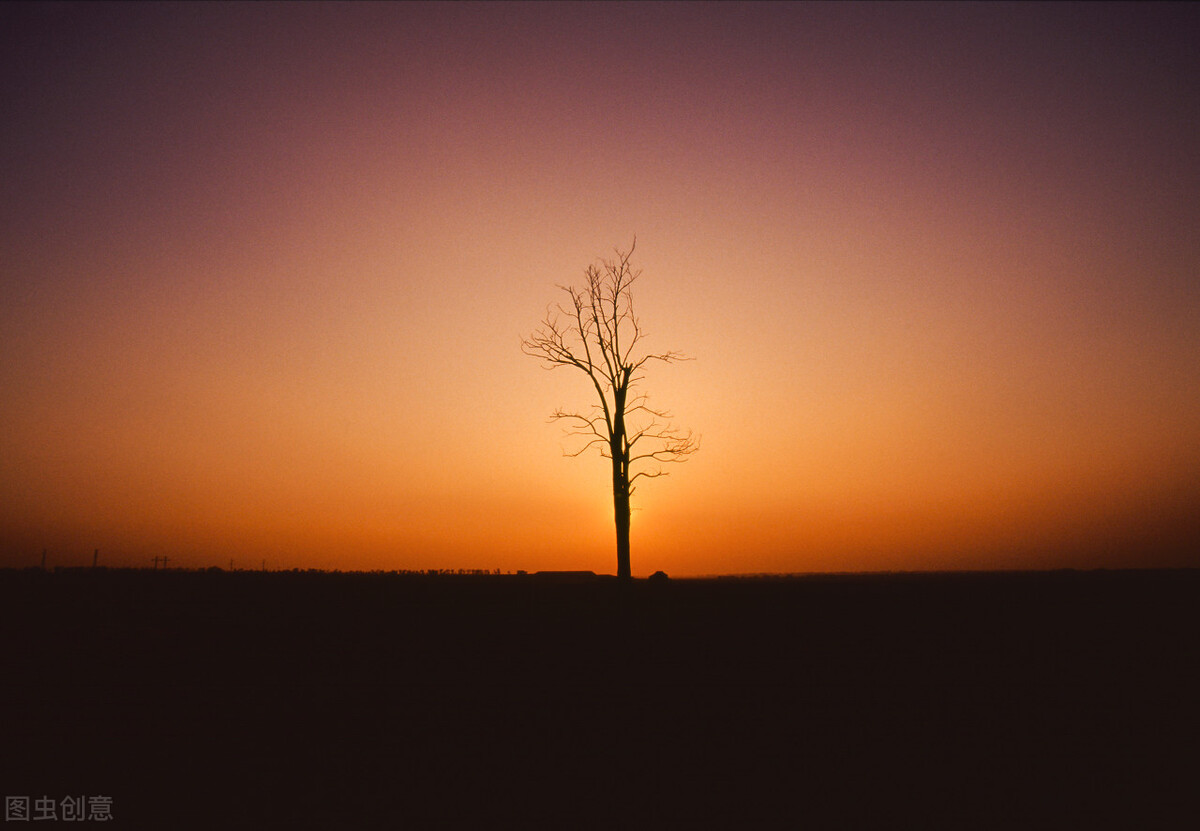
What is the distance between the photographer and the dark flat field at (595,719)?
5.57m

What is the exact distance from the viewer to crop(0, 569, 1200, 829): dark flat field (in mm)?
5574

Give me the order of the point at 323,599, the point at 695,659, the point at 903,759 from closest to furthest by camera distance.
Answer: the point at 903,759 < the point at 695,659 < the point at 323,599

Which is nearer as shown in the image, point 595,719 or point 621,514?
point 595,719

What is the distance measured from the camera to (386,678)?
8.22 metres

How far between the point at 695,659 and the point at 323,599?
8.17 metres

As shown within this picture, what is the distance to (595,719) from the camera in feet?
23.6

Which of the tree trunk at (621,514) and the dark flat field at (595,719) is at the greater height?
the tree trunk at (621,514)

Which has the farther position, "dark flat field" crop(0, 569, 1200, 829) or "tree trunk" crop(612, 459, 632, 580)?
"tree trunk" crop(612, 459, 632, 580)

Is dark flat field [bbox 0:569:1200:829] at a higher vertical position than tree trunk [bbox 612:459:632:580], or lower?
lower

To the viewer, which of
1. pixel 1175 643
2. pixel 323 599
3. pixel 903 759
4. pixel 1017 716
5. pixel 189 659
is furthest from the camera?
pixel 323 599

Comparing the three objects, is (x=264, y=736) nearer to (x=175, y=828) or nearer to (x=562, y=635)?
(x=175, y=828)

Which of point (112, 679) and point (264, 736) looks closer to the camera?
point (264, 736)

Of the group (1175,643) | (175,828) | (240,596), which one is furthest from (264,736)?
(1175,643)

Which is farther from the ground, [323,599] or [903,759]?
[323,599]
